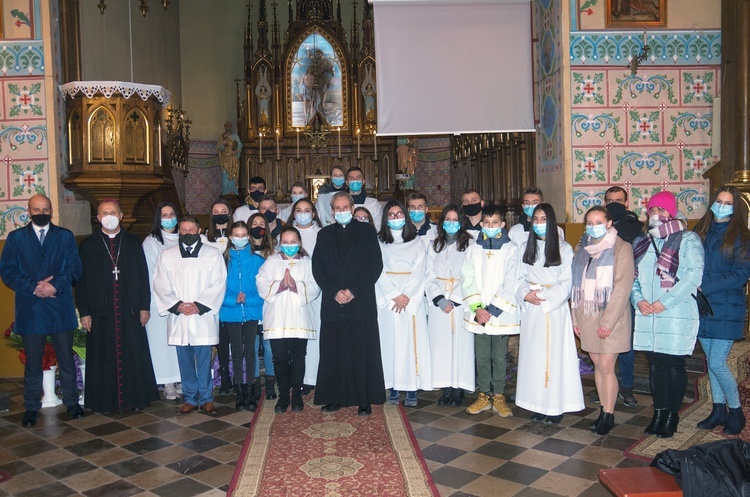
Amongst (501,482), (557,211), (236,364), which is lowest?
(501,482)

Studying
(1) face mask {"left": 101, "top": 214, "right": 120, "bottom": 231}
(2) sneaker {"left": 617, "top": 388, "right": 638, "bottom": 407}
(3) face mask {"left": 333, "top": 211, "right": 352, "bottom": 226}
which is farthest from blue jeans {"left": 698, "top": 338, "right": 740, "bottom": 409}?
(1) face mask {"left": 101, "top": 214, "right": 120, "bottom": 231}

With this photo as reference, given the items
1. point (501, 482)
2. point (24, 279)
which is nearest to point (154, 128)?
point (24, 279)

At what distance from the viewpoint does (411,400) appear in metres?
5.75

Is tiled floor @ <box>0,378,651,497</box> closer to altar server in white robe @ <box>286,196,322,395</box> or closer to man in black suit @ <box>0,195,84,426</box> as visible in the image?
man in black suit @ <box>0,195,84,426</box>

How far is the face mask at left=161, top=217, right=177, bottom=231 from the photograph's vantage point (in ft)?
19.5

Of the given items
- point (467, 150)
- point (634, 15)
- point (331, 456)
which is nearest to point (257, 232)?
point (331, 456)

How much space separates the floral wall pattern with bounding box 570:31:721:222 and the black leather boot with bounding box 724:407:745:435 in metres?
2.98

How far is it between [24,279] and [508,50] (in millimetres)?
5398

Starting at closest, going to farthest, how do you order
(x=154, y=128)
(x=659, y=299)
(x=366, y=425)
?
(x=659, y=299) < (x=366, y=425) < (x=154, y=128)

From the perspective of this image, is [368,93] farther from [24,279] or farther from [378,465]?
[378,465]

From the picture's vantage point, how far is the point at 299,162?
14.4 metres

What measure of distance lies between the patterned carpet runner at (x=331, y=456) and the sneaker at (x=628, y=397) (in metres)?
1.68

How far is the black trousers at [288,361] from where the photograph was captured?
18.1 feet

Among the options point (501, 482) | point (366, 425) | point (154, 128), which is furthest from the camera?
point (154, 128)
